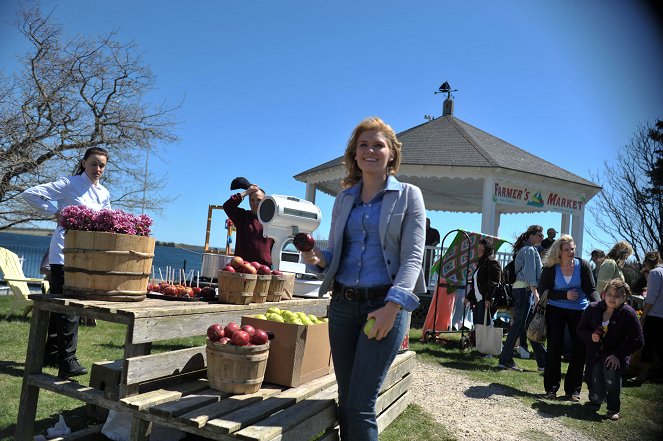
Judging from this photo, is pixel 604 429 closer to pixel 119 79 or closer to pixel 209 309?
pixel 209 309

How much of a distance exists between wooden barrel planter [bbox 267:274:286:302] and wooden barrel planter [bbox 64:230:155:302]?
124 centimetres

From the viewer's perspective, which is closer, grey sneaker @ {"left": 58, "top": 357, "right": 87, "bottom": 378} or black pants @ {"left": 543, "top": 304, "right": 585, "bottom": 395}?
grey sneaker @ {"left": 58, "top": 357, "right": 87, "bottom": 378}

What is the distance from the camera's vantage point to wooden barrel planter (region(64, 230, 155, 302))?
330 centimetres

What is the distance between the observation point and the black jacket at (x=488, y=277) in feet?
28.0

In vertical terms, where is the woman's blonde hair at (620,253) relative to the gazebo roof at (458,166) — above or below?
below

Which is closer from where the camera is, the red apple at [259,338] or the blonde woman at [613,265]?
the red apple at [259,338]

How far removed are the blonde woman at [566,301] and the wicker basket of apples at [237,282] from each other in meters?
3.95

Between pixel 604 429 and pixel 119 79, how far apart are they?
14685 millimetres

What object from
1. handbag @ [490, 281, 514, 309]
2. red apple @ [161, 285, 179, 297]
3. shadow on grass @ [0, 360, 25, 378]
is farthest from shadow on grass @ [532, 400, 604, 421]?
shadow on grass @ [0, 360, 25, 378]

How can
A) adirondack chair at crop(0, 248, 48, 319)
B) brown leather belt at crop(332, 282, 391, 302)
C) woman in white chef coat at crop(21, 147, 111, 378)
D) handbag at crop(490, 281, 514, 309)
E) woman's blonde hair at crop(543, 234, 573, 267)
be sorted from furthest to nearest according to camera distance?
1. adirondack chair at crop(0, 248, 48, 319)
2. handbag at crop(490, 281, 514, 309)
3. woman's blonde hair at crop(543, 234, 573, 267)
4. woman in white chef coat at crop(21, 147, 111, 378)
5. brown leather belt at crop(332, 282, 391, 302)

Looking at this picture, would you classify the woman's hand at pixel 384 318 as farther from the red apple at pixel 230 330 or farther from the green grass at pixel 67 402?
the green grass at pixel 67 402

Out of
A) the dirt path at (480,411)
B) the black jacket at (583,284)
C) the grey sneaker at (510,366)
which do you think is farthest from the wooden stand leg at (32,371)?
the grey sneaker at (510,366)

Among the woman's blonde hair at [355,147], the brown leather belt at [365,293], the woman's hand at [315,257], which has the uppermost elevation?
the woman's blonde hair at [355,147]

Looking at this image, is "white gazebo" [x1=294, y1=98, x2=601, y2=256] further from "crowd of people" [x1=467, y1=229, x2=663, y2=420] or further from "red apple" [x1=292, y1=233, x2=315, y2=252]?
"red apple" [x1=292, y1=233, x2=315, y2=252]
